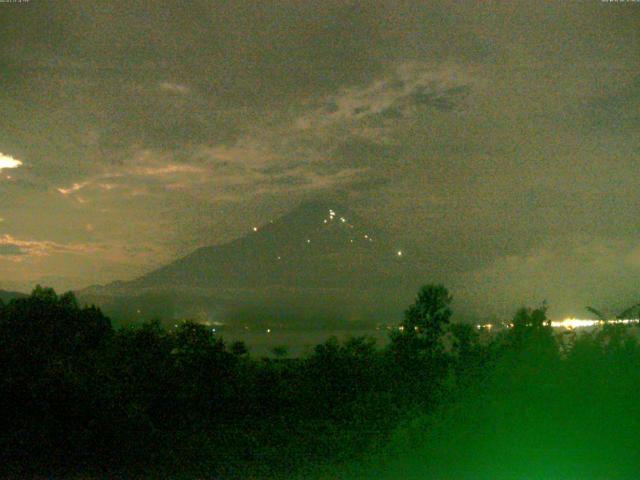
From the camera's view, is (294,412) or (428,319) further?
(428,319)

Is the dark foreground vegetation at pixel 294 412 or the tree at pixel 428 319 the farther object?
the tree at pixel 428 319

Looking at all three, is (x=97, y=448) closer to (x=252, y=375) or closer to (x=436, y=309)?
(x=252, y=375)

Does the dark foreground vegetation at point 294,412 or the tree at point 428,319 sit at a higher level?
the tree at point 428,319

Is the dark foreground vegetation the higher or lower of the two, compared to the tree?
lower

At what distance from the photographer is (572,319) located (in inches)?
486

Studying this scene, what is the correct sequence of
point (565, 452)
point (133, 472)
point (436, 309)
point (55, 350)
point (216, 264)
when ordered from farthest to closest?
point (216, 264)
point (436, 309)
point (55, 350)
point (133, 472)
point (565, 452)

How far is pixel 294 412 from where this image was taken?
15.7m

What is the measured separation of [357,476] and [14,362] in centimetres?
604

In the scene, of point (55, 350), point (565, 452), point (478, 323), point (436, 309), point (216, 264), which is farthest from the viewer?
point (216, 264)

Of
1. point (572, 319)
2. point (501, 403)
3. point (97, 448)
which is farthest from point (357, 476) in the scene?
Result: point (572, 319)

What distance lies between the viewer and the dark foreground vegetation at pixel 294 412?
885 cm

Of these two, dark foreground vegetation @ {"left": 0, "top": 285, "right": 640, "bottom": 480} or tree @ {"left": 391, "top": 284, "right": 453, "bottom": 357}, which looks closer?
dark foreground vegetation @ {"left": 0, "top": 285, "right": 640, "bottom": 480}

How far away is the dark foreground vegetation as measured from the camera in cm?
885

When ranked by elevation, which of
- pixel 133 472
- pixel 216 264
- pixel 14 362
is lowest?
pixel 133 472
